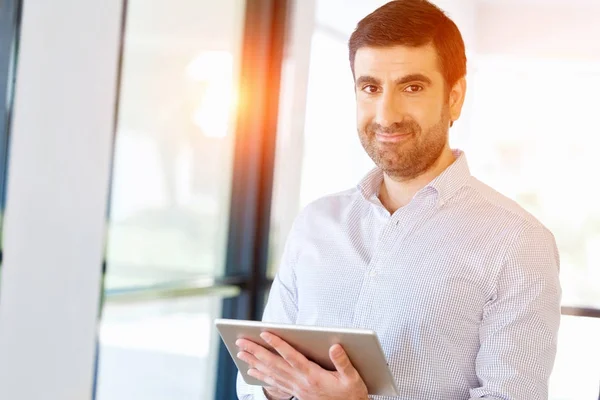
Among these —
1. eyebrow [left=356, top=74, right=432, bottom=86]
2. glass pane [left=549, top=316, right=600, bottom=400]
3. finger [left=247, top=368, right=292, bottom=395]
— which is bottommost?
glass pane [left=549, top=316, right=600, bottom=400]

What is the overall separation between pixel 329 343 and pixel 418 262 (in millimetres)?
320

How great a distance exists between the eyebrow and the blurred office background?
95 cm

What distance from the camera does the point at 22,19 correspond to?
6.98 feet

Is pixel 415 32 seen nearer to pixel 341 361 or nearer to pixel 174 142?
pixel 341 361

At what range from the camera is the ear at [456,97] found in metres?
1.74

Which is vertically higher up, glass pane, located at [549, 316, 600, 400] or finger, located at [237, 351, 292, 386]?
finger, located at [237, 351, 292, 386]

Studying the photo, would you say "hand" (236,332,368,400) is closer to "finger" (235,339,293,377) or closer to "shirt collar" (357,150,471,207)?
"finger" (235,339,293,377)

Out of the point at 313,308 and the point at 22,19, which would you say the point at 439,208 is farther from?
the point at 22,19

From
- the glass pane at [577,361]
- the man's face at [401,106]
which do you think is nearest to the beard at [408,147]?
the man's face at [401,106]

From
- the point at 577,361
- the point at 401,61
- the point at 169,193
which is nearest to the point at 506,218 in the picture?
the point at 401,61

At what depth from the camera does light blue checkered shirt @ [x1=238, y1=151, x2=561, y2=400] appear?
150cm

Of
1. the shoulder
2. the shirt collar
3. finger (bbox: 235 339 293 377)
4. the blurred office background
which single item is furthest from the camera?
the blurred office background

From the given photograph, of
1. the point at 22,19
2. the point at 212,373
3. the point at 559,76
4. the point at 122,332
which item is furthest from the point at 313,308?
the point at 559,76

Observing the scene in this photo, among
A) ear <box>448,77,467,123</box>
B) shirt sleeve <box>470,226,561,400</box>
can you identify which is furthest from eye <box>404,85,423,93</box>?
shirt sleeve <box>470,226,561,400</box>
